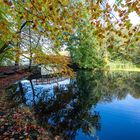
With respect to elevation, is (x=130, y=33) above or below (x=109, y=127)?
above

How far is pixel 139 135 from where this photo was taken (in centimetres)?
784

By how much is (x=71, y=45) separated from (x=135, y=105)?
24.2 meters

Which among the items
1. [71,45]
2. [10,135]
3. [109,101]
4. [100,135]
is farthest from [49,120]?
[71,45]

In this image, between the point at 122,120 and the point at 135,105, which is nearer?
the point at 122,120

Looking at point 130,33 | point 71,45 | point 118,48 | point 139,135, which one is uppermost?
point 71,45

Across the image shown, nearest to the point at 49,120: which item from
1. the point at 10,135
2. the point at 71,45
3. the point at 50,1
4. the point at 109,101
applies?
the point at 10,135

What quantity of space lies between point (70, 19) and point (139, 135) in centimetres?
566

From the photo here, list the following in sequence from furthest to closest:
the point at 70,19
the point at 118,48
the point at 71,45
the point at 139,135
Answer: the point at 71,45 → the point at 139,135 → the point at 70,19 → the point at 118,48

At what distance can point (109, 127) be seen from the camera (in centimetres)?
862

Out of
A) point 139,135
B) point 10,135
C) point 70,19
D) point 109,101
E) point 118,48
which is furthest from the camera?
point 109,101

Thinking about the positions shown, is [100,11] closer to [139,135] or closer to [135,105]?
[139,135]

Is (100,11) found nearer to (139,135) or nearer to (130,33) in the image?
(130,33)

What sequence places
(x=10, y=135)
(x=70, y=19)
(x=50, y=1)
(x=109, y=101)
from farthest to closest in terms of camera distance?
1. (x=109, y=101)
2. (x=10, y=135)
3. (x=70, y=19)
4. (x=50, y=1)

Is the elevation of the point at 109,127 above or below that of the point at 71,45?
below
